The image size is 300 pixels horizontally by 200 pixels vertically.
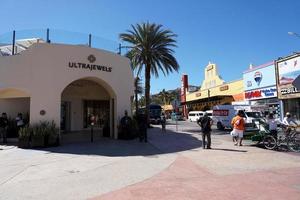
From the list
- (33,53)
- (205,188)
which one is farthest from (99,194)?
(33,53)

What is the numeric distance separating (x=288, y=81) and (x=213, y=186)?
26.0 metres

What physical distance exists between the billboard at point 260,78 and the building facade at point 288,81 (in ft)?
4.18

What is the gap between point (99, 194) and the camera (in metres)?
7.24

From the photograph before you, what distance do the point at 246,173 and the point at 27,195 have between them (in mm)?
6035

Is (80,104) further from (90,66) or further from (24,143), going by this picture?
(24,143)

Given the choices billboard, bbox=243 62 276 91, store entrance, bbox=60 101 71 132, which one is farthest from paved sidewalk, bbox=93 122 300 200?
billboard, bbox=243 62 276 91

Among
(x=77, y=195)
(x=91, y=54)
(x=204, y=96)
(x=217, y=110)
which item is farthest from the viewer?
(x=204, y=96)

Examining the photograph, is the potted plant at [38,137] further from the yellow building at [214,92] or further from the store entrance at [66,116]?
the yellow building at [214,92]

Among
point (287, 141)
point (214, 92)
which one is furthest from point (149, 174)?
point (214, 92)

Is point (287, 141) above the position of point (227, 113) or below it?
below

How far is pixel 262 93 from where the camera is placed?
3538cm

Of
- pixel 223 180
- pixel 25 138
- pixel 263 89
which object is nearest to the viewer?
pixel 223 180

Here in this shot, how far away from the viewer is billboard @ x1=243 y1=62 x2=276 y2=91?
1323 inches

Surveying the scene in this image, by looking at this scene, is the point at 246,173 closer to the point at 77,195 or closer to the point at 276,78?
the point at 77,195
